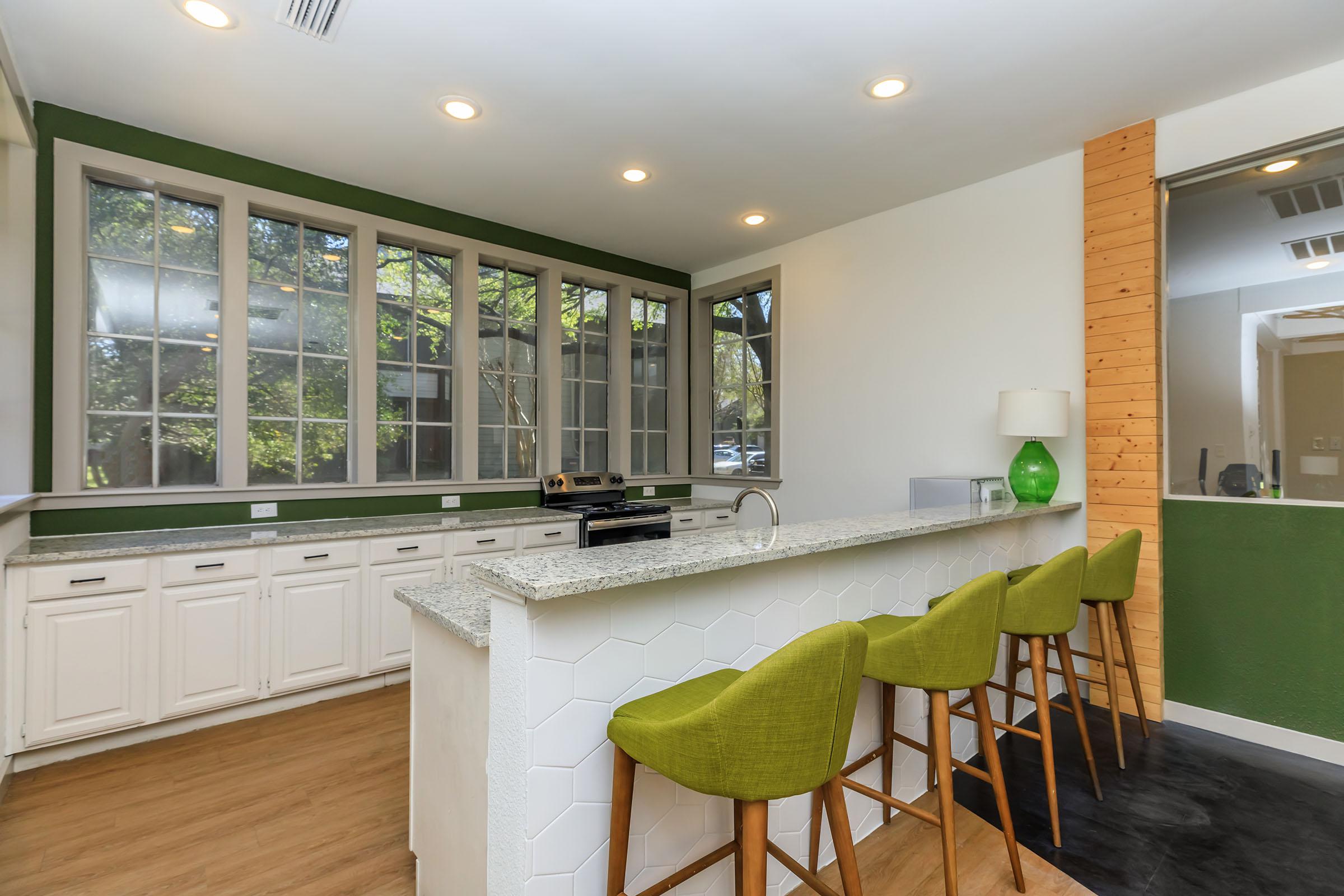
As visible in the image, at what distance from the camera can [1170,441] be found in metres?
3.07

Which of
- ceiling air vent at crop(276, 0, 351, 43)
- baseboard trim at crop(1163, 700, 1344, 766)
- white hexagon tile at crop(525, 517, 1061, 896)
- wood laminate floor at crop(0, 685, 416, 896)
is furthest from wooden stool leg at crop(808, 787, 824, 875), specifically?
ceiling air vent at crop(276, 0, 351, 43)

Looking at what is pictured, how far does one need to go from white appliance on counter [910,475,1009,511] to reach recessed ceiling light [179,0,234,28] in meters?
3.65

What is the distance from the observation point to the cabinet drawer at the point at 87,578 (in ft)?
8.46

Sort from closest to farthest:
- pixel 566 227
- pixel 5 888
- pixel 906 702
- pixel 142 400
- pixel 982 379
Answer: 1. pixel 5 888
2. pixel 906 702
3. pixel 142 400
4. pixel 982 379
5. pixel 566 227

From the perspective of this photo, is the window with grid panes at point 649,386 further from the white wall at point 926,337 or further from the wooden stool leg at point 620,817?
the wooden stool leg at point 620,817

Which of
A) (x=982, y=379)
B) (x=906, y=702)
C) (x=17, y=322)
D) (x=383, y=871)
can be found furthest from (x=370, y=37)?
(x=982, y=379)

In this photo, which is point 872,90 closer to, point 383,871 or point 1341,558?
point 1341,558

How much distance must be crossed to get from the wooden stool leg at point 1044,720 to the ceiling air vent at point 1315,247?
7.28ft

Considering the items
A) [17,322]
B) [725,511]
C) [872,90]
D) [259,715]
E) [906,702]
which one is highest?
[872,90]

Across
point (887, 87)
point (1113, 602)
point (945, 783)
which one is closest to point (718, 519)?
point (1113, 602)

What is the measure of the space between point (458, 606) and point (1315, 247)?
12.4 ft

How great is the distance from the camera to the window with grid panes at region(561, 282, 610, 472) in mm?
5035

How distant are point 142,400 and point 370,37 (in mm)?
2286

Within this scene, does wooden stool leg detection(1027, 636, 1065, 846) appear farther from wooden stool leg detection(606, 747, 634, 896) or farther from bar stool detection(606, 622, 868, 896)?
wooden stool leg detection(606, 747, 634, 896)
